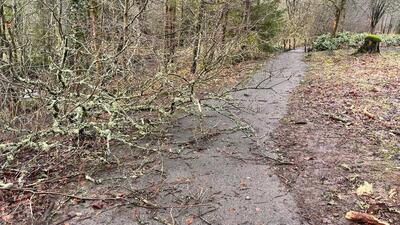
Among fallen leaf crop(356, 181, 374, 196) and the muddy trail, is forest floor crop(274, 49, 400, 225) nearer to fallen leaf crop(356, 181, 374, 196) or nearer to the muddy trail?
fallen leaf crop(356, 181, 374, 196)

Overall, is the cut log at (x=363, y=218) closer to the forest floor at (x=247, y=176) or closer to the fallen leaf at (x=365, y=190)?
the forest floor at (x=247, y=176)

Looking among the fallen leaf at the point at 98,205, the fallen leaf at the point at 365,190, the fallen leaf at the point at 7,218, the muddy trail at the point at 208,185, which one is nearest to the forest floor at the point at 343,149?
the fallen leaf at the point at 365,190

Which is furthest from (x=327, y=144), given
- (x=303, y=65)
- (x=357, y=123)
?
(x=303, y=65)

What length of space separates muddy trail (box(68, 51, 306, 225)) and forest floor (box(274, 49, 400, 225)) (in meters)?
0.27

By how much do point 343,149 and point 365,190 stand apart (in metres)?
1.40

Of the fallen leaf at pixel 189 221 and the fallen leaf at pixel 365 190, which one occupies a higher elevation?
the fallen leaf at pixel 365 190

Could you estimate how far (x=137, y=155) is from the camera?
5.42 metres

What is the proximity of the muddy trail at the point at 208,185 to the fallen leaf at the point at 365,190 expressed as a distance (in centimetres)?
79

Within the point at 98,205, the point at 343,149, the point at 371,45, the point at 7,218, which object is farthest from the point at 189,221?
the point at 371,45

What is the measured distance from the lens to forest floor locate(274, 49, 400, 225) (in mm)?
3904

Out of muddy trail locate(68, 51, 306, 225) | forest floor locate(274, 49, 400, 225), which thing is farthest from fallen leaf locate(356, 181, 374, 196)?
muddy trail locate(68, 51, 306, 225)

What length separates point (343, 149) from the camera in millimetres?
5406

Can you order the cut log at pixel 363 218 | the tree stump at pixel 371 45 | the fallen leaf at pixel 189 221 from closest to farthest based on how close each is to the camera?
the cut log at pixel 363 218, the fallen leaf at pixel 189 221, the tree stump at pixel 371 45

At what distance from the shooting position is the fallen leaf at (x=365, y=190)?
4039 millimetres
